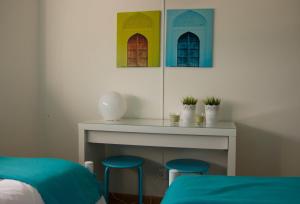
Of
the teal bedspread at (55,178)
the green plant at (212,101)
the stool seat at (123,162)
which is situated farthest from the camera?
the green plant at (212,101)

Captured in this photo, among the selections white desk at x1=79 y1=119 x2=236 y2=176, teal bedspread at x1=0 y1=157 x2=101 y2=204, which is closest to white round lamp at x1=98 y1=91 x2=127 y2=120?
white desk at x1=79 y1=119 x2=236 y2=176

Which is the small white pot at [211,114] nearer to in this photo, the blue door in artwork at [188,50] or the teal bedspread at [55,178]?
the blue door in artwork at [188,50]

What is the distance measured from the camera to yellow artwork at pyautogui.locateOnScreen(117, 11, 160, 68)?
2.81 meters

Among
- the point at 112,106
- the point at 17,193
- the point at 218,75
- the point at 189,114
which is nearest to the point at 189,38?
the point at 218,75

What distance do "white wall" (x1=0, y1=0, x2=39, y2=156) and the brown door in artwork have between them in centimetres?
101

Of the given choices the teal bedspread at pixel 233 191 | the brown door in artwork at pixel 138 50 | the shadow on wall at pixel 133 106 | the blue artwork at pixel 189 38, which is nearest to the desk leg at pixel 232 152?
the teal bedspread at pixel 233 191

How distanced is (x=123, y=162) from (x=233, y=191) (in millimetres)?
1297

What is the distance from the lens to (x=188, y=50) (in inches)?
108

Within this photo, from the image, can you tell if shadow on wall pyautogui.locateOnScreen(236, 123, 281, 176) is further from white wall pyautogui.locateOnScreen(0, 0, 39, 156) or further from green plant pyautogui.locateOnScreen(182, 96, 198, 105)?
white wall pyautogui.locateOnScreen(0, 0, 39, 156)

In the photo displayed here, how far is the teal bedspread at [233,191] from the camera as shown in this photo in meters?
1.27

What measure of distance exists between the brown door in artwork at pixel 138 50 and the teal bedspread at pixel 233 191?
149 centimetres

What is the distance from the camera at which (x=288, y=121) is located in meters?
2.61

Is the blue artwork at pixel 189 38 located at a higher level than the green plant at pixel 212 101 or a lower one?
higher

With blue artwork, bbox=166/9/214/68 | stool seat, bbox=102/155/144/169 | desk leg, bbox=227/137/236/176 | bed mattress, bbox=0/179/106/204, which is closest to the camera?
bed mattress, bbox=0/179/106/204
